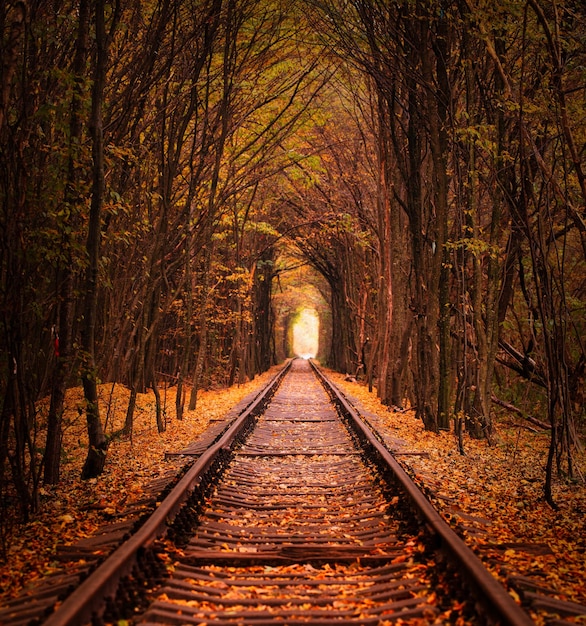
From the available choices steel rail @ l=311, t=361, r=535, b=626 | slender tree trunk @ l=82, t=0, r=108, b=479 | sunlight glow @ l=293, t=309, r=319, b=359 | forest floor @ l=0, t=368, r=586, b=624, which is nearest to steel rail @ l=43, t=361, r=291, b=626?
forest floor @ l=0, t=368, r=586, b=624

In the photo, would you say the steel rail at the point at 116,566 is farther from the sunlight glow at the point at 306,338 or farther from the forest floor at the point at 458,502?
the sunlight glow at the point at 306,338

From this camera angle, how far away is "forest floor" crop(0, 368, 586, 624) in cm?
367

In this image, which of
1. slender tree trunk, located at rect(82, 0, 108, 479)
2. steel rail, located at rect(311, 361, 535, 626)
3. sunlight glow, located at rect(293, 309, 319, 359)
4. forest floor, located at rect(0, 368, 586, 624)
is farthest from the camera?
sunlight glow, located at rect(293, 309, 319, 359)

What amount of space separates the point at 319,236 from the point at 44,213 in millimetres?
20880

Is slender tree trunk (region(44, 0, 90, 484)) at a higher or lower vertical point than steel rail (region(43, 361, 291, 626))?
higher

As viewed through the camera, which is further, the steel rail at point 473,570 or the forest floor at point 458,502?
the forest floor at point 458,502

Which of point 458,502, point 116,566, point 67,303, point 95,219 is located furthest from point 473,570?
point 95,219

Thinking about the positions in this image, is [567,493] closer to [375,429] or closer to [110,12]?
[375,429]

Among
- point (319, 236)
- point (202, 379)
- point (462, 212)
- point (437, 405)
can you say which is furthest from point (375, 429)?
point (319, 236)

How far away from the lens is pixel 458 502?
5129 millimetres

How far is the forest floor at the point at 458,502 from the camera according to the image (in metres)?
3.67

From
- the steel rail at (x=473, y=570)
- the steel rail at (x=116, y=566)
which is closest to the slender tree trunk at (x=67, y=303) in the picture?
the steel rail at (x=116, y=566)

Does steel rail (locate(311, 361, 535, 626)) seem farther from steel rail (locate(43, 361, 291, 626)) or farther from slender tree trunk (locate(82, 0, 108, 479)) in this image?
slender tree trunk (locate(82, 0, 108, 479))

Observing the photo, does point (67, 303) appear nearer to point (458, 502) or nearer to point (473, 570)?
point (458, 502)
